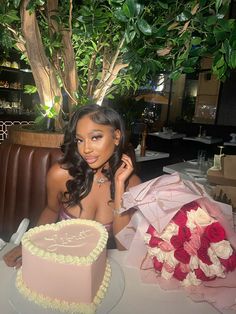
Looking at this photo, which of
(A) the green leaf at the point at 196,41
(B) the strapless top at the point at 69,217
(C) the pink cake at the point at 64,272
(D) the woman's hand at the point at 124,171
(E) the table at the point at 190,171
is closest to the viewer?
(C) the pink cake at the point at 64,272

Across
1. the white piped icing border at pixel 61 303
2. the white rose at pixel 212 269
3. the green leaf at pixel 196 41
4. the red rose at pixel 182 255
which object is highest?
the green leaf at pixel 196 41

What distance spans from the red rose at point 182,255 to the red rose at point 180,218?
8 cm

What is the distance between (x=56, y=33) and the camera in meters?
→ 2.16

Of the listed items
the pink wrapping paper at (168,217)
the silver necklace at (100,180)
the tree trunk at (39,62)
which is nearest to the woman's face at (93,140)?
the silver necklace at (100,180)

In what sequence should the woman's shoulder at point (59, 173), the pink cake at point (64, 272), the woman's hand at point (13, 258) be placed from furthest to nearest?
the woman's shoulder at point (59, 173) → the woman's hand at point (13, 258) → the pink cake at point (64, 272)

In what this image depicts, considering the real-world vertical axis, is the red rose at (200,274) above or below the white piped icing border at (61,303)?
above

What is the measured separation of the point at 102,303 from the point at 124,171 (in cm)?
71

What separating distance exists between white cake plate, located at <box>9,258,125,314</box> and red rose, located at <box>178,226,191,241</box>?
272 mm

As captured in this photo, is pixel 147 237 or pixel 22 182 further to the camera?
pixel 22 182

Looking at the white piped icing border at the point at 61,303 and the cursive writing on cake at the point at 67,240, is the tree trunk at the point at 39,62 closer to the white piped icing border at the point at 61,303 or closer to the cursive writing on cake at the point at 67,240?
the cursive writing on cake at the point at 67,240

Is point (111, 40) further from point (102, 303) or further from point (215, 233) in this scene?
point (102, 303)

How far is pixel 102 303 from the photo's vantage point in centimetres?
86

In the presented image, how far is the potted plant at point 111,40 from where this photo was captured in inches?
42.1

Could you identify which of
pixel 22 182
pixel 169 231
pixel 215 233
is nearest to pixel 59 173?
pixel 22 182
